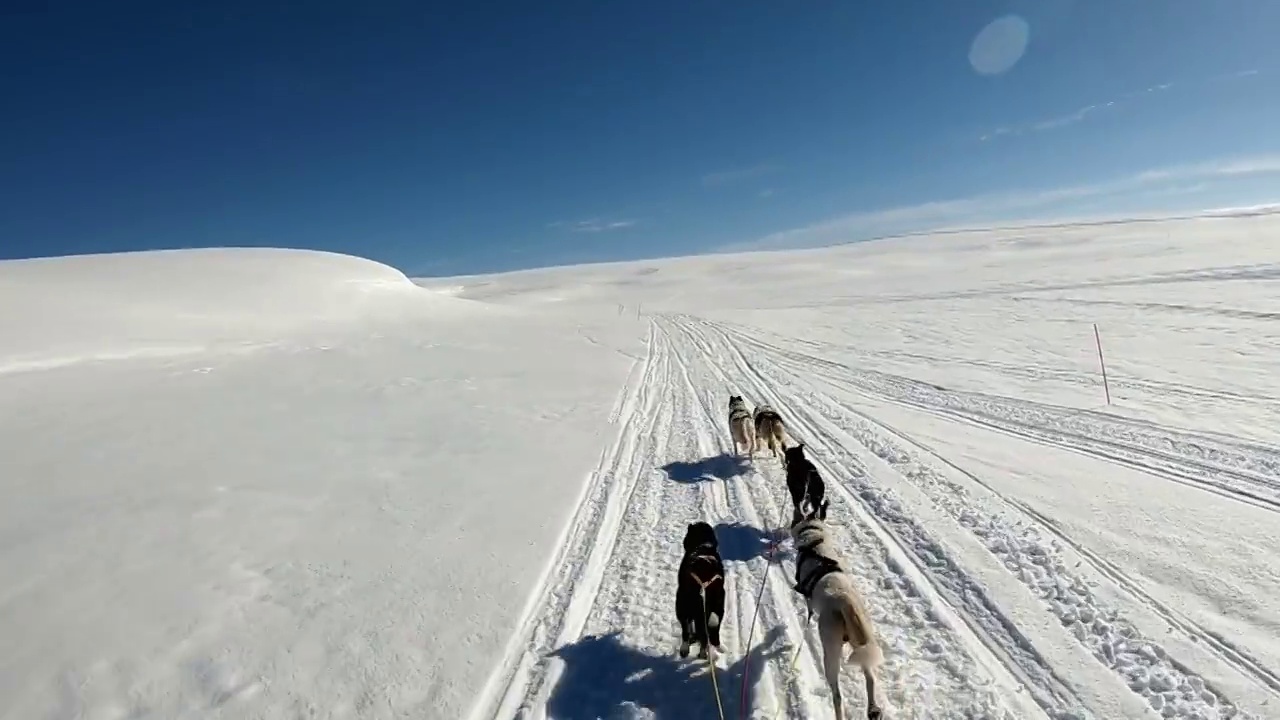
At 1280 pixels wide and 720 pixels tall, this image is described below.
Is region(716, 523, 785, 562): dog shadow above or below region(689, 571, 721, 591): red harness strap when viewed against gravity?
below

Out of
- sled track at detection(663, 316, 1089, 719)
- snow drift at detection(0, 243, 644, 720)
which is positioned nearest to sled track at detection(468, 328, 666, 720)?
snow drift at detection(0, 243, 644, 720)

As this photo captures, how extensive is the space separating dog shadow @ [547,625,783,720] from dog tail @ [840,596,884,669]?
0.90 metres

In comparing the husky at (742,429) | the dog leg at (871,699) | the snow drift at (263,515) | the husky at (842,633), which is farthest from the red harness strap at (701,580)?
the husky at (742,429)

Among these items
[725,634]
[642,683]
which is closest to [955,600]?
[725,634]

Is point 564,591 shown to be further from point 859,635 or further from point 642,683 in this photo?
point 859,635

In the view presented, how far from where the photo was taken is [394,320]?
1235 inches

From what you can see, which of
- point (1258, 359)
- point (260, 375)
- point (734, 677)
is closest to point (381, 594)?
point (734, 677)

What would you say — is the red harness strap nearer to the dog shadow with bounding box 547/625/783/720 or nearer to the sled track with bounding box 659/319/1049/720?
the dog shadow with bounding box 547/625/783/720

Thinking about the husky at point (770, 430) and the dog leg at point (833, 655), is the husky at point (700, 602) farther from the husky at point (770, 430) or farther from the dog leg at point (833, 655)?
the husky at point (770, 430)

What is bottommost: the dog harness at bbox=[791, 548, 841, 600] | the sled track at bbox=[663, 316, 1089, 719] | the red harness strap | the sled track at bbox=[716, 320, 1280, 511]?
the sled track at bbox=[716, 320, 1280, 511]

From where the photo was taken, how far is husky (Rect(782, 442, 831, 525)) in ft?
23.5

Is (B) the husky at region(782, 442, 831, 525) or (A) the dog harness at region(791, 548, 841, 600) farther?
(B) the husky at region(782, 442, 831, 525)

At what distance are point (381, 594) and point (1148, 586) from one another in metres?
7.10

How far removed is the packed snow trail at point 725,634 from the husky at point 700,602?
0.17m
